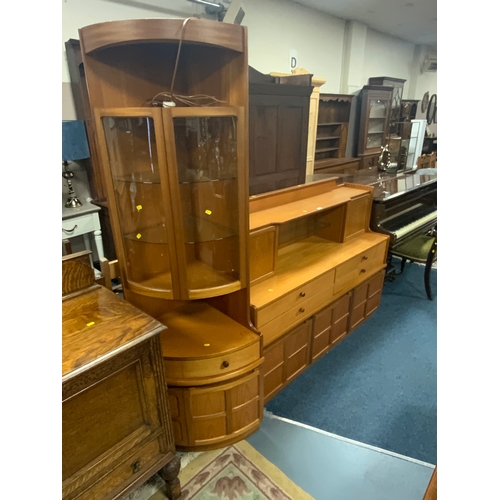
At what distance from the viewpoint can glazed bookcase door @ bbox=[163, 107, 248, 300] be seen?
1228mm

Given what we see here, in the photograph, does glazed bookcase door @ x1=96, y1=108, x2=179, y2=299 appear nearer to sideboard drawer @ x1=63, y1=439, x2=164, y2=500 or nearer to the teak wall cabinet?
the teak wall cabinet

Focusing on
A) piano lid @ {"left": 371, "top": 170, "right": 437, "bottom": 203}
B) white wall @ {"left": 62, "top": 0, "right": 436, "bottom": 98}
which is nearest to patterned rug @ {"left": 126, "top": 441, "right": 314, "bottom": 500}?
piano lid @ {"left": 371, "top": 170, "right": 437, "bottom": 203}

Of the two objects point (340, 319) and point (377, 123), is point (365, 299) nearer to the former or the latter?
point (340, 319)

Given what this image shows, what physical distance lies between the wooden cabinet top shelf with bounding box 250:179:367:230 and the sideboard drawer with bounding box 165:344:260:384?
0.63 meters

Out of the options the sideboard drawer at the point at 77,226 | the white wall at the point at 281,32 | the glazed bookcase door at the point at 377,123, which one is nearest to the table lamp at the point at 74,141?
the sideboard drawer at the point at 77,226

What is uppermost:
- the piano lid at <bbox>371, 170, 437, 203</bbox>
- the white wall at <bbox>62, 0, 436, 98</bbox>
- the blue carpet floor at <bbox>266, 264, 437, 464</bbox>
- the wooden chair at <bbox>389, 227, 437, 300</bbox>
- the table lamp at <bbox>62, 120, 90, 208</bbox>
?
the white wall at <bbox>62, 0, 436, 98</bbox>

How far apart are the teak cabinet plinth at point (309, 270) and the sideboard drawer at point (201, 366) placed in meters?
0.24

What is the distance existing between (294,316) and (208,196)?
2.77 feet

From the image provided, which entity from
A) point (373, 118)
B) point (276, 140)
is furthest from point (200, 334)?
point (373, 118)

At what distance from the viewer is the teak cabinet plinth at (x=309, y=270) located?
178cm

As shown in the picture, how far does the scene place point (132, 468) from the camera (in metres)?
1.19
